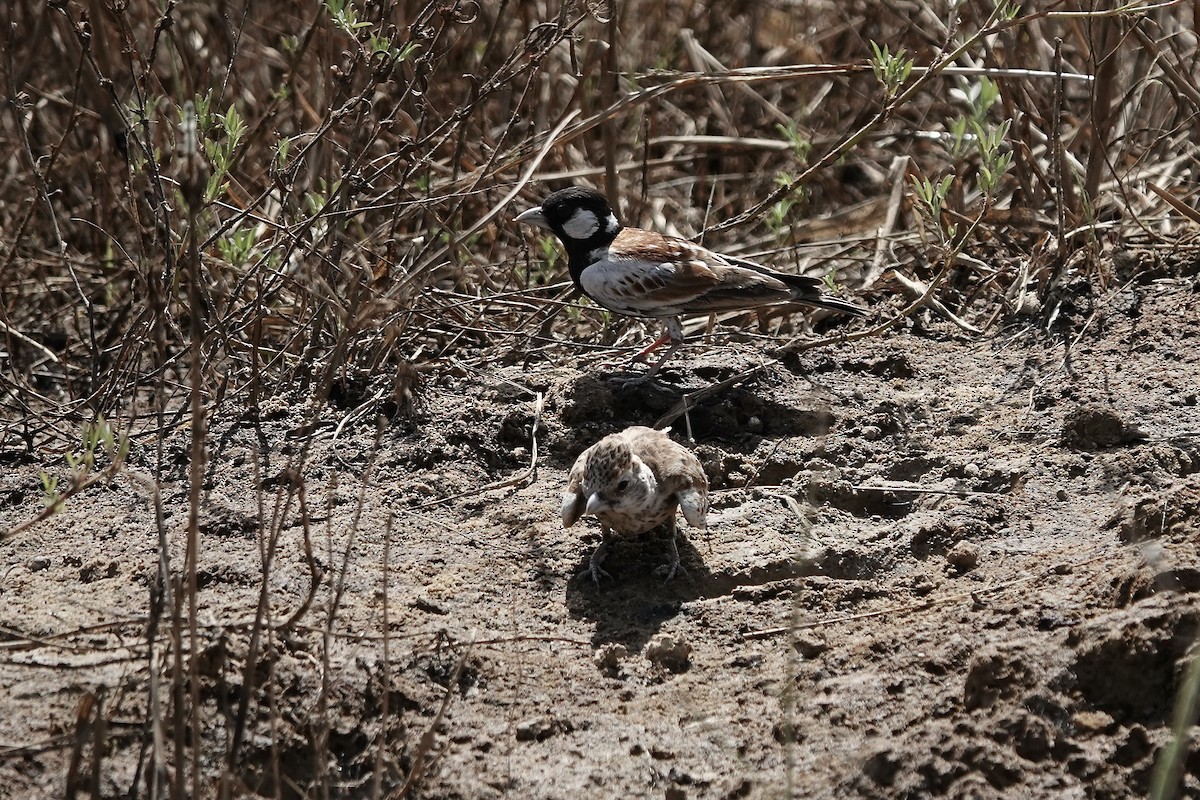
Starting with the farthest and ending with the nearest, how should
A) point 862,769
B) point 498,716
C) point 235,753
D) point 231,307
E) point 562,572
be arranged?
point 231,307
point 562,572
point 498,716
point 862,769
point 235,753

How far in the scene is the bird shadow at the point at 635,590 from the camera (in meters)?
4.36

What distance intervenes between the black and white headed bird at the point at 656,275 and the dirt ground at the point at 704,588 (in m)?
0.26

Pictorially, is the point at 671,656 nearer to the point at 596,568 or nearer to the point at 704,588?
the point at 704,588

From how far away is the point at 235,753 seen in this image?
129 inches

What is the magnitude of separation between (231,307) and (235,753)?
284 centimetres

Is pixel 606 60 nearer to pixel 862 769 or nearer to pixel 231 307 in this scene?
pixel 231 307

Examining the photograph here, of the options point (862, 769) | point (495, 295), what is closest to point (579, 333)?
point (495, 295)

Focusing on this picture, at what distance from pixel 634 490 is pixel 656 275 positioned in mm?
1861

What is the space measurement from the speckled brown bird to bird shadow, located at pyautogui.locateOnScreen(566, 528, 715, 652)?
42 millimetres

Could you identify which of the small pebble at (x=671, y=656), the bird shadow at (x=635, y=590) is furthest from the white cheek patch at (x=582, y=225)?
the small pebble at (x=671, y=656)

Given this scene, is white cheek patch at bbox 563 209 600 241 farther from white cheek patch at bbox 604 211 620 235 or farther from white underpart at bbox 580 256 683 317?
white underpart at bbox 580 256 683 317

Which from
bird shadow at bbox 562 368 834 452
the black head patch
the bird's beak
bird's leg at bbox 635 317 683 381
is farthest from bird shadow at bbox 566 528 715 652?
the bird's beak

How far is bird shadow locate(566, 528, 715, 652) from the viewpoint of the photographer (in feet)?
14.3

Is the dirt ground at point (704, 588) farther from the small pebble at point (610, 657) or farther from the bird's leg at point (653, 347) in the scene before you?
the bird's leg at point (653, 347)
